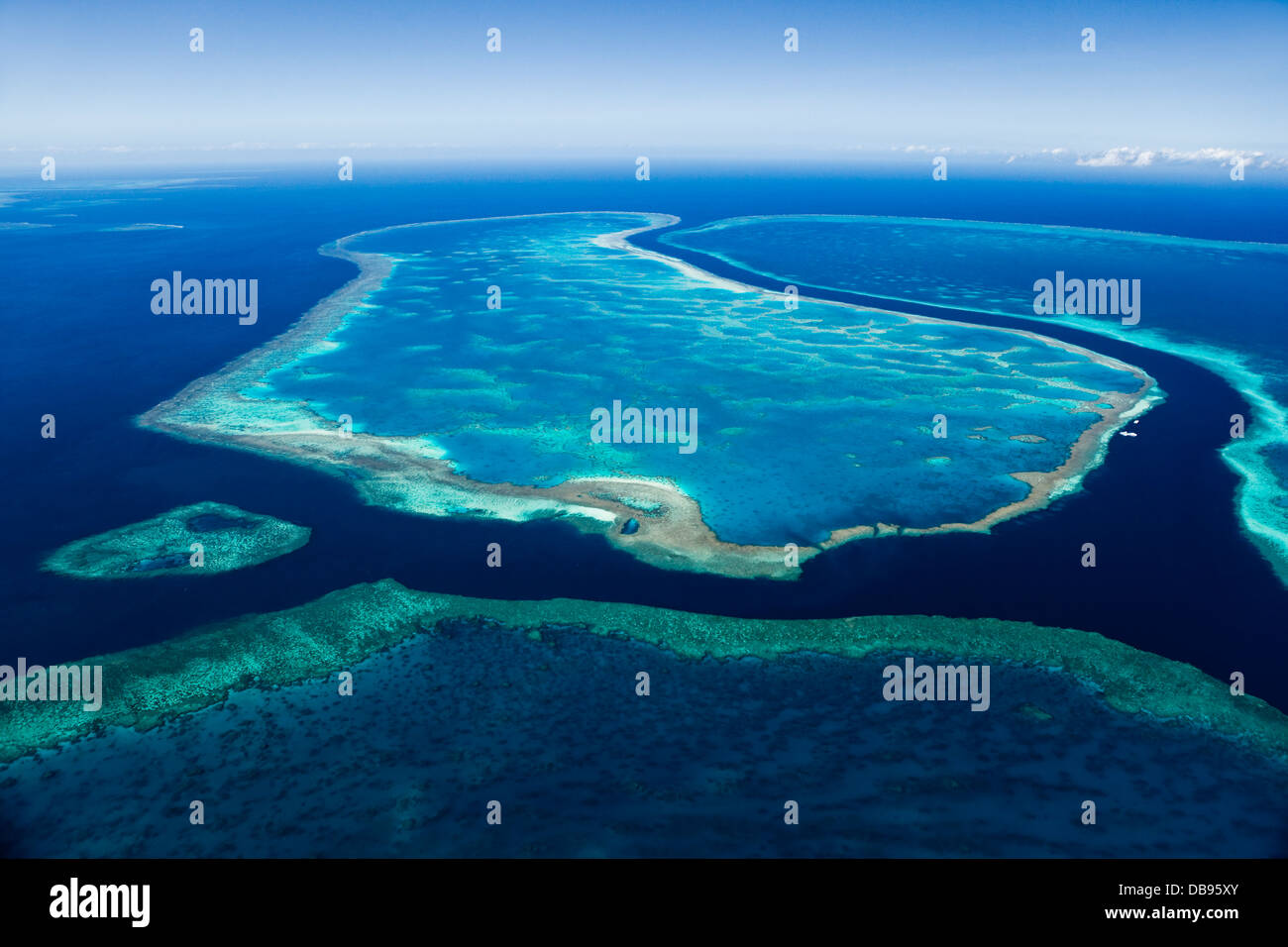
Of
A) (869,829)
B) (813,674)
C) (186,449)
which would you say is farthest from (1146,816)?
(186,449)

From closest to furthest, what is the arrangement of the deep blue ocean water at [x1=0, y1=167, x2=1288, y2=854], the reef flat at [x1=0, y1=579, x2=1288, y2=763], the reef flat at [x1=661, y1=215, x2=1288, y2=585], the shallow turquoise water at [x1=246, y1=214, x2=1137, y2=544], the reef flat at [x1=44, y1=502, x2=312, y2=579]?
1. the deep blue ocean water at [x1=0, y1=167, x2=1288, y2=854]
2. the reef flat at [x1=0, y1=579, x2=1288, y2=763]
3. the reef flat at [x1=44, y1=502, x2=312, y2=579]
4. the shallow turquoise water at [x1=246, y1=214, x2=1137, y2=544]
5. the reef flat at [x1=661, y1=215, x2=1288, y2=585]

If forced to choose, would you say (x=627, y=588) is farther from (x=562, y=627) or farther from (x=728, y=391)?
(x=728, y=391)

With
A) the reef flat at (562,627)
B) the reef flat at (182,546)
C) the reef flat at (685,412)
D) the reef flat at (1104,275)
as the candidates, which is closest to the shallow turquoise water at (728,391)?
the reef flat at (685,412)

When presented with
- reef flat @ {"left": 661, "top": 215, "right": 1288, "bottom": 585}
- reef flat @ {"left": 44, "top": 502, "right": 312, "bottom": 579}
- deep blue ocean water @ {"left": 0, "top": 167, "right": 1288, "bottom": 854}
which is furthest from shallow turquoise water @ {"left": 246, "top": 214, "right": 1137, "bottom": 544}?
reef flat @ {"left": 44, "top": 502, "right": 312, "bottom": 579}

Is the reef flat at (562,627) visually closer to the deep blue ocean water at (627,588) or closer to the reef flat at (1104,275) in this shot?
the deep blue ocean water at (627,588)

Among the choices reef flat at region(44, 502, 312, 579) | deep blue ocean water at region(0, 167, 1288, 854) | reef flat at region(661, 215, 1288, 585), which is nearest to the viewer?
deep blue ocean water at region(0, 167, 1288, 854)

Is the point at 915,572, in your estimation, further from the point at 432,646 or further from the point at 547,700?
the point at 432,646

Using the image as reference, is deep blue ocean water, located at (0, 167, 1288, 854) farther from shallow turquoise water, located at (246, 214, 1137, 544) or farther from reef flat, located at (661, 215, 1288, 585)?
shallow turquoise water, located at (246, 214, 1137, 544)
